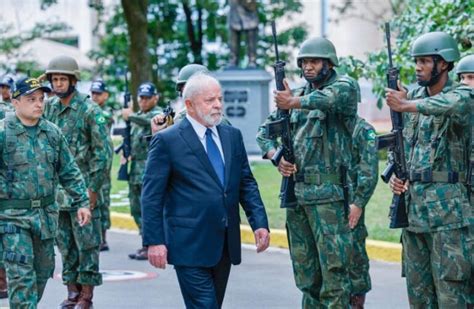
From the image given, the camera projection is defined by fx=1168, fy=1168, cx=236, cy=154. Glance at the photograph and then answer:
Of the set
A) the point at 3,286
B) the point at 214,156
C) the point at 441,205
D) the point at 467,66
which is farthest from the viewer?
the point at 3,286

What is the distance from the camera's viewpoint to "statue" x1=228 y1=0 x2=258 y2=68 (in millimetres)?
25328

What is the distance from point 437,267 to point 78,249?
139 inches

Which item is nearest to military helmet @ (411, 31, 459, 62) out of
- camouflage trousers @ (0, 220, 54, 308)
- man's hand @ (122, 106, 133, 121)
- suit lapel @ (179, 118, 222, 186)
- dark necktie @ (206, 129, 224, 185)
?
dark necktie @ (206, 129, 224, 185)

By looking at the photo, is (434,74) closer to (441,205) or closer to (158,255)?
(441,205)

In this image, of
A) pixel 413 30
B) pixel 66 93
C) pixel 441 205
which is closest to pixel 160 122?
pixel 66 93

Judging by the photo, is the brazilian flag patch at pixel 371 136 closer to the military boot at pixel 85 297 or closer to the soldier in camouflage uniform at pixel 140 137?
the military boot at pixel 85 297

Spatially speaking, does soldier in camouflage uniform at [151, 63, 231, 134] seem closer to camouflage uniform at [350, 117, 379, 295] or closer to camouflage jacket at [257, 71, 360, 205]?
camouflage jacket at [257, 71, 360, 205]

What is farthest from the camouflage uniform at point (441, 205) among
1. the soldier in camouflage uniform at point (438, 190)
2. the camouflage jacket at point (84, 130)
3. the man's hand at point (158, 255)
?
the camouflage jacket at point (84, 130)

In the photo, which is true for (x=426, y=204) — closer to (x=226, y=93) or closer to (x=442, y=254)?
(x=442, y=254)

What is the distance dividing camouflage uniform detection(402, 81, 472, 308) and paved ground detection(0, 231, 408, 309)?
2548 mm

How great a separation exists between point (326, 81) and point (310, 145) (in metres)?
0.51

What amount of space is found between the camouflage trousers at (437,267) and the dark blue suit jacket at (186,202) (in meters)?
1.44

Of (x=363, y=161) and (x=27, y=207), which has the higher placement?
(x=363, y=161)

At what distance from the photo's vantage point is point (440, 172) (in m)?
8.07
